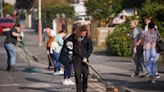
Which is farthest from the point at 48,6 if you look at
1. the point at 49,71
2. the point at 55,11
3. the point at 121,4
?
the point at 49,71

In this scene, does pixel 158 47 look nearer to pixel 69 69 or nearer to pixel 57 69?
pixel 69 69

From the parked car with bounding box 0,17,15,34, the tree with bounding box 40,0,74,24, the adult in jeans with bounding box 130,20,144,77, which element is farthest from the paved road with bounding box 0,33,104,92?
the parked car with bounding box 0,17,15,34

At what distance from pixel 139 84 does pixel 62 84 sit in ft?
6.90

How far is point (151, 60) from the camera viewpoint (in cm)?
1443

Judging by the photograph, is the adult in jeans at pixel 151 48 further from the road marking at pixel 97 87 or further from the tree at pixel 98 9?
the tree at pixel 98 9

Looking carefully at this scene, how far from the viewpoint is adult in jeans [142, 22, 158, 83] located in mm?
14281

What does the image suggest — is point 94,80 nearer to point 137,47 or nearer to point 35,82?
point 137,47

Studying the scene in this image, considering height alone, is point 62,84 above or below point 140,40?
below

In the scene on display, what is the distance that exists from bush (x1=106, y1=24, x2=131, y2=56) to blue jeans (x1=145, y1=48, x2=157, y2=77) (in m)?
8.14

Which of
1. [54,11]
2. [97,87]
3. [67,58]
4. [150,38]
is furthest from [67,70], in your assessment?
[54,11]

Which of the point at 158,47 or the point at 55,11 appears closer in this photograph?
the point at 158,47

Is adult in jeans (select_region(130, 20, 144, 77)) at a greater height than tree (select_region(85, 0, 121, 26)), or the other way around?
adult in jeans (select_region(130, 20, 144, 77))

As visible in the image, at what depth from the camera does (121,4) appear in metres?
43.1

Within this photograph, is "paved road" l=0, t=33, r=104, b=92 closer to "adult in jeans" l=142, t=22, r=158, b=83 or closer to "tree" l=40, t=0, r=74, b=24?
"adult in jeans" l=142, t=22, r=158, b=83
